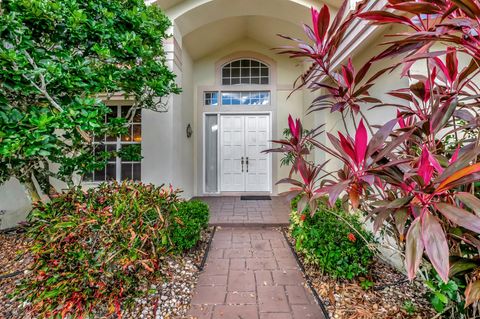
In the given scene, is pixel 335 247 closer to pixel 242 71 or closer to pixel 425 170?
pixel 425 170

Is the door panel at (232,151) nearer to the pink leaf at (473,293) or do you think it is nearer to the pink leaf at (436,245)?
the pink leaf at (473,293)

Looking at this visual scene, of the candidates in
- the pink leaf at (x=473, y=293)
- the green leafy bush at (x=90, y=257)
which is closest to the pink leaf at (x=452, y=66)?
the pink leaf at (x=473, y=293)

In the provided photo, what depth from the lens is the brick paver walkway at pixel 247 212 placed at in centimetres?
411

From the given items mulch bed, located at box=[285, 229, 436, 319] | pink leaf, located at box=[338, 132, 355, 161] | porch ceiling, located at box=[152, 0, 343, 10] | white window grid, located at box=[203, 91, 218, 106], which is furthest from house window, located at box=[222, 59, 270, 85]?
pink leaf, located at box=[338, 132, 355, 161]

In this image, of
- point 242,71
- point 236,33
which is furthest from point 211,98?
point 236,33

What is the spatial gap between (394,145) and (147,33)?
317 cm

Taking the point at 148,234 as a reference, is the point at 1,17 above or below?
above

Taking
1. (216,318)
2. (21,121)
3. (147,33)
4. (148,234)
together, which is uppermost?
(147,33)

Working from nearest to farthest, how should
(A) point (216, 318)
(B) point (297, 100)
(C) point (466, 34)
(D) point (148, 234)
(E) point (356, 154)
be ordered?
(C) point (466, 34) → (E) point (356, 154) → (D) point (148, 234) → (A) point (216, 318) → (B) point (297, 100)

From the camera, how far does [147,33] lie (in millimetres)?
3074

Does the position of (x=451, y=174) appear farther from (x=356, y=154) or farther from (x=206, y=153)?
(x=206, y=153)

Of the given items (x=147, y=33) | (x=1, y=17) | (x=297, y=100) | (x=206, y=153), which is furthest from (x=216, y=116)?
(x=1, y=17)

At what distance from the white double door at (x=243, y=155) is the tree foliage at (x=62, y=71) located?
141 inches

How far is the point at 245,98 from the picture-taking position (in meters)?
6.63
